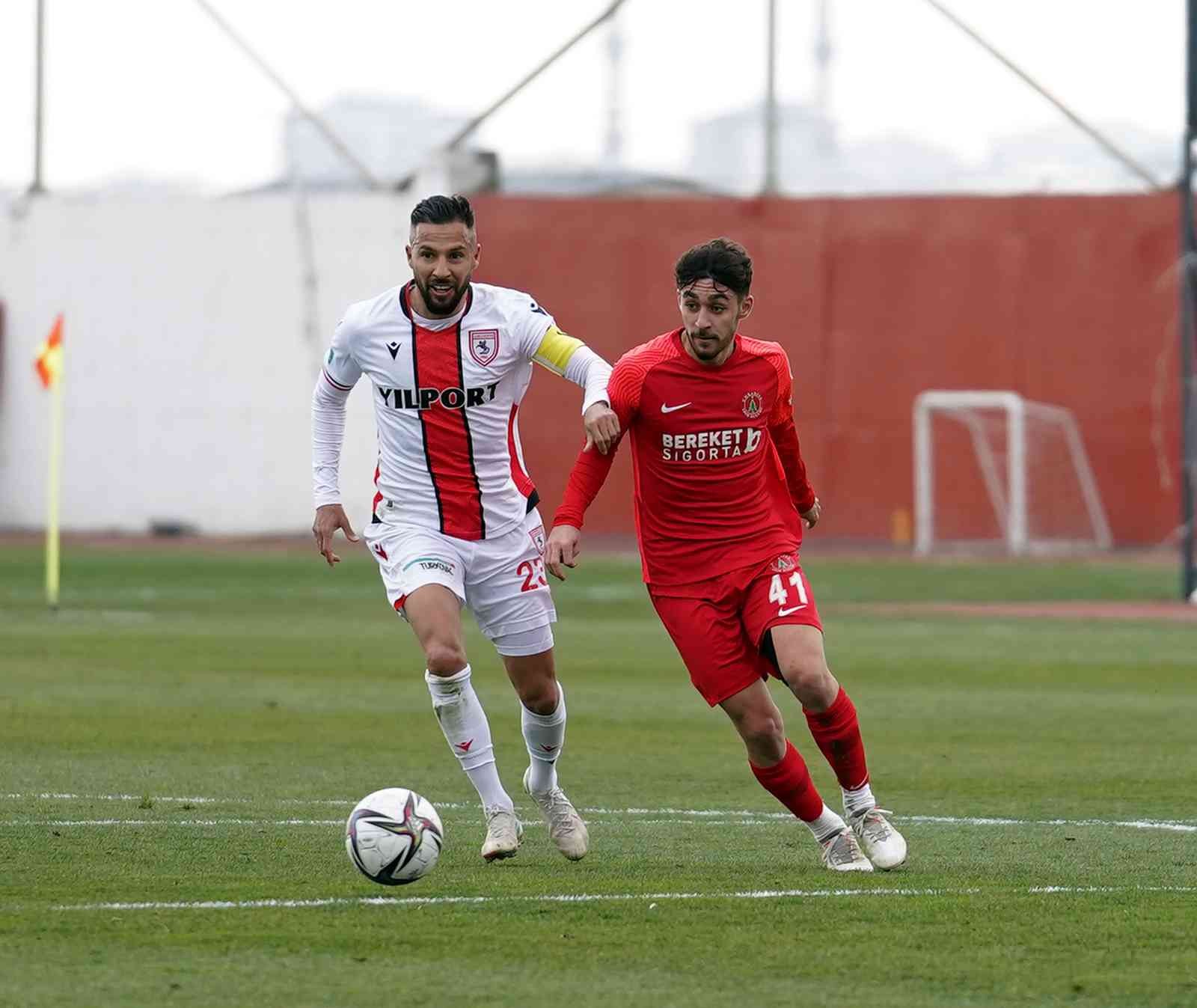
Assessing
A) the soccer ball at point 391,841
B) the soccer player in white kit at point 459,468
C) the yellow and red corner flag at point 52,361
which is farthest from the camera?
the yellow and red corner flag at point 52,361

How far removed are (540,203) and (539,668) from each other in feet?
100

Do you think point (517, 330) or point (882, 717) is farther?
point (882, 717)

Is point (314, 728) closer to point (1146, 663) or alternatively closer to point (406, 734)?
point (406, 734)

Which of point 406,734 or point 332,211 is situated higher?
point 332,211

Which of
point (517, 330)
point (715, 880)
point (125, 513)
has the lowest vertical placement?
point (125, 513)

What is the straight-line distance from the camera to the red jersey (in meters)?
7.93

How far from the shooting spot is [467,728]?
27.1 feet

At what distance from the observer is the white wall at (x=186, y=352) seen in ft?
127

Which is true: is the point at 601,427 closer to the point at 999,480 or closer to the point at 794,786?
the point at 794,786

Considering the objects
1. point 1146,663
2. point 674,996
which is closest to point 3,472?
point 1146,663

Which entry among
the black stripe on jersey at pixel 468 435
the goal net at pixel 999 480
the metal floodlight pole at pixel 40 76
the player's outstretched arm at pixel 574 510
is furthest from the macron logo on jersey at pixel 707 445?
the metal floodlight pole at pixel 40 76

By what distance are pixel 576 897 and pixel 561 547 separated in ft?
4.03

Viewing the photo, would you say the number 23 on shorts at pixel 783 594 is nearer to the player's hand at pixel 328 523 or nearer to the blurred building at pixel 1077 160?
the player's hand at pixel 328 523

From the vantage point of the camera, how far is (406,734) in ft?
42.5
